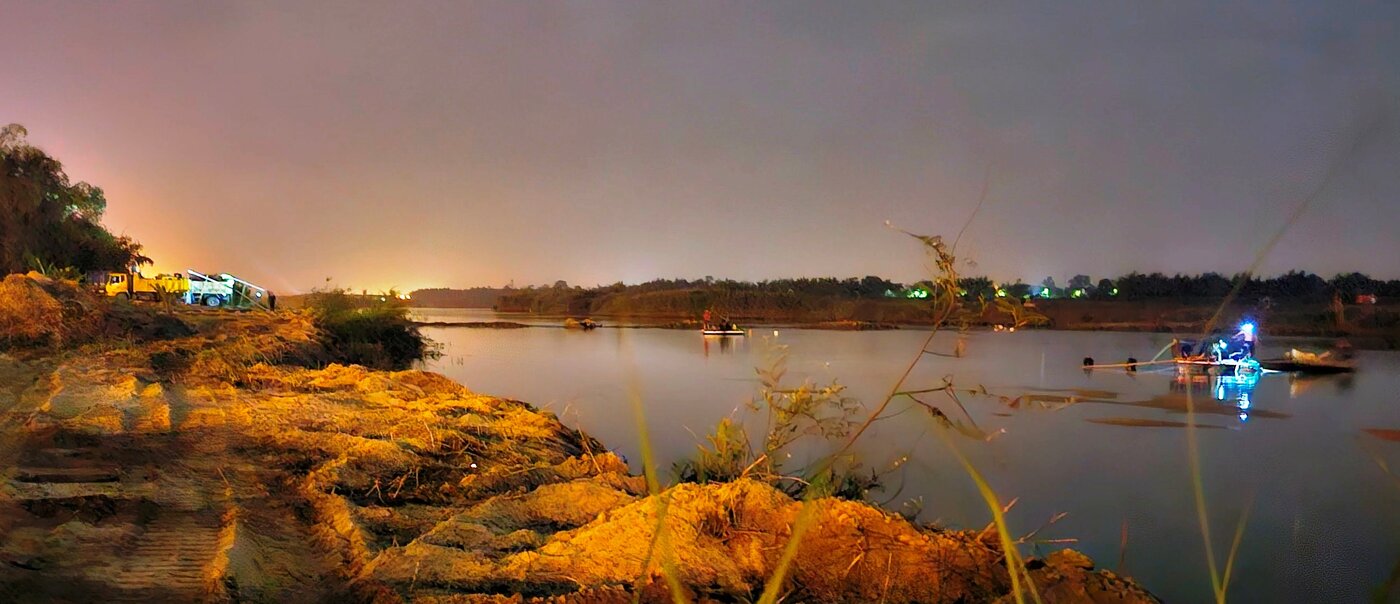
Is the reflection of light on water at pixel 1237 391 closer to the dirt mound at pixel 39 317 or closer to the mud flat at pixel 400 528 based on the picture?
the mud flat at pixel 400 528

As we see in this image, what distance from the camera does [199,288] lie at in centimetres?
3097

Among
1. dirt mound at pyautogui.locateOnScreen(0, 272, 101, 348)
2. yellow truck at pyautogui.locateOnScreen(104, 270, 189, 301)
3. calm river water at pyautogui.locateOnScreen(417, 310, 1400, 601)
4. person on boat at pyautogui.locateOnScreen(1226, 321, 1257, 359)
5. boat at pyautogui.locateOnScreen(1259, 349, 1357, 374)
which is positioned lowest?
calm river water at pyautogui.locateOnScreen(417, 310, 1400, 601)

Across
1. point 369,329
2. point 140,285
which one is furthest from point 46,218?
point 369,329

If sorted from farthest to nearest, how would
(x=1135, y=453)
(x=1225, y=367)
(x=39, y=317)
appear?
1. (x=1225, y=367)
2. (x=39, y=317)
3. (x=1135, y=453)

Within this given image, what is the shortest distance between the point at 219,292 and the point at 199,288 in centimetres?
69

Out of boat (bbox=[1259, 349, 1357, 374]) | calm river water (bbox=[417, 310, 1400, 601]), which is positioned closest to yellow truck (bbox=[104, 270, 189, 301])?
calm river water (bbox=[417, 310, 1400, 601])

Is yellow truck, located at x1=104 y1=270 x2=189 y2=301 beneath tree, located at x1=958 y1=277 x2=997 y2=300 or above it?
above

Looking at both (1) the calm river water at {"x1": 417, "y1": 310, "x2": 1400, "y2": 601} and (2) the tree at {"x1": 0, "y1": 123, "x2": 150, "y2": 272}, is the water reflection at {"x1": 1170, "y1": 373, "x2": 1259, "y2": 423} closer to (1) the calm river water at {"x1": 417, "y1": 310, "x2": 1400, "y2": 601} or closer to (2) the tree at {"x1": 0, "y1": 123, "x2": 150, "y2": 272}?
(1) the calm river water at {"x1": 417, "y1": 310, "x2": 1400, "y2": 601}

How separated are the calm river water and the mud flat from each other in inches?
54.4

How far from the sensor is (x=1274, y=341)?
4391 cm

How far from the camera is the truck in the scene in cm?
2755

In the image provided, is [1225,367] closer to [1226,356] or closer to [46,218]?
[1226,356]

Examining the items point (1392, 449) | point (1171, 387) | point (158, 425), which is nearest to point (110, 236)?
point (158, 425)

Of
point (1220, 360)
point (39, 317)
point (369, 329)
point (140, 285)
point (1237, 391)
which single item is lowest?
point (1237, 391)
